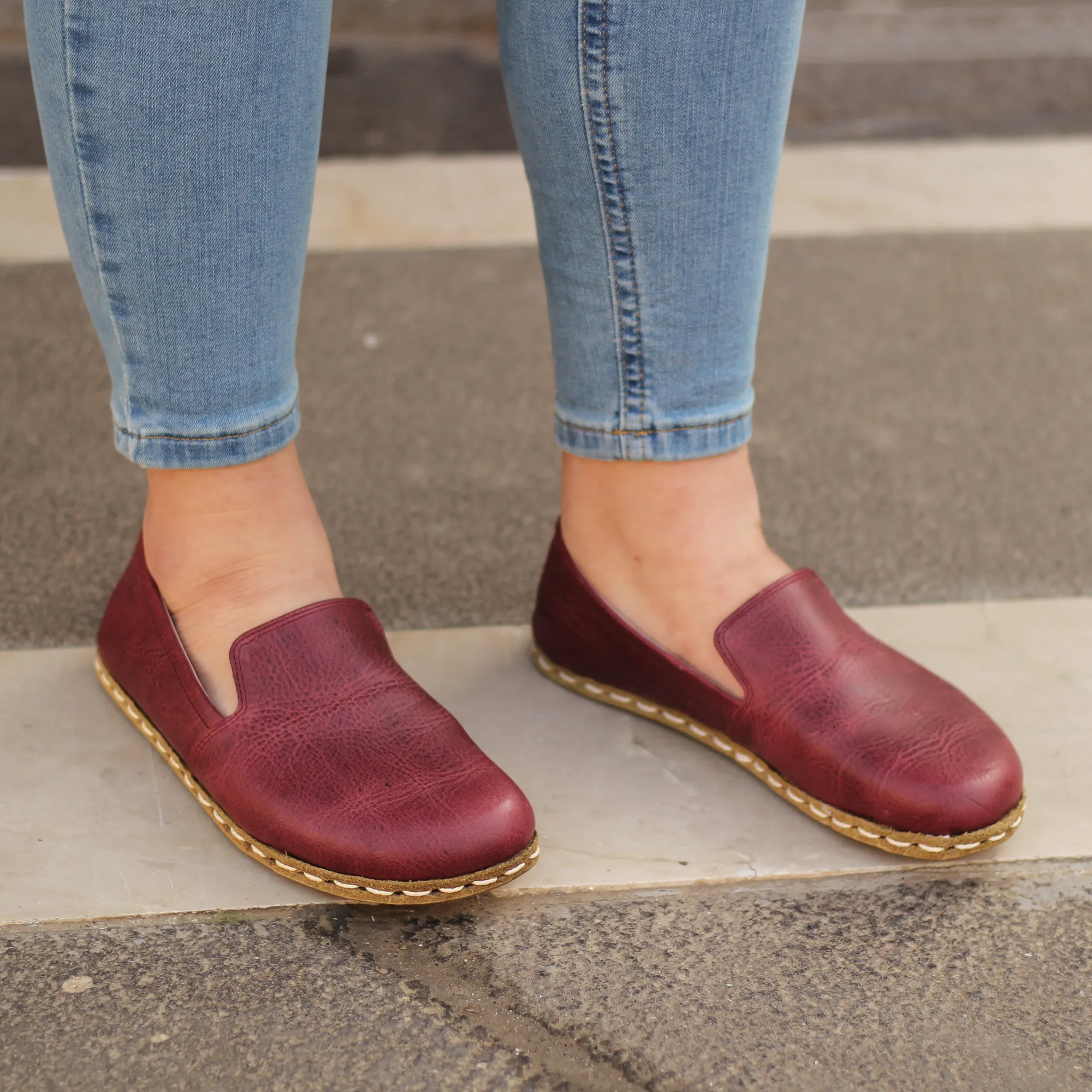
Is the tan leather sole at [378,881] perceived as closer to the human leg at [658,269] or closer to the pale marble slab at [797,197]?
the human leg at [658,269]

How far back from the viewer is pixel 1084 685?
0.90 metres

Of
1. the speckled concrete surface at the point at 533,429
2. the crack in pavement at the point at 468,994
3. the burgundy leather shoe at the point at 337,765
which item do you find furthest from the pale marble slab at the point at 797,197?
the crack in pavement at the point at 468,994

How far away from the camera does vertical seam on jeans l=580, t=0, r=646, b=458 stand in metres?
0.67

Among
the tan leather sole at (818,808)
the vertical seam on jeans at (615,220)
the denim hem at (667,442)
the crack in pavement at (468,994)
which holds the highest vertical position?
the vertical seam on jeans at (615,220)

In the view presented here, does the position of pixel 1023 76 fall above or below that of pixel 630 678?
above

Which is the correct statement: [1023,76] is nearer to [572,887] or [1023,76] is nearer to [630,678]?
[630,678]

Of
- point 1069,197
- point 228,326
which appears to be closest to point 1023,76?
point 1069,197

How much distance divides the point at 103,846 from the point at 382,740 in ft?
0.62

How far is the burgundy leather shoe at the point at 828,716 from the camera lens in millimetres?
723

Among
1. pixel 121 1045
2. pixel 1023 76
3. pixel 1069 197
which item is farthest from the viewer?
pixel 1023 76

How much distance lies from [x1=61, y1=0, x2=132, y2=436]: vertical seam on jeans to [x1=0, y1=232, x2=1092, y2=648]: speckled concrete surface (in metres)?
0.32

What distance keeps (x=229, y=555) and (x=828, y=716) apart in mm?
386

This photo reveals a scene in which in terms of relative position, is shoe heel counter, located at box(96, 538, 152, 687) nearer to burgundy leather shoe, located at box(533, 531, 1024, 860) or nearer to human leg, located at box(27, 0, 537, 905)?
human leg, located at box(27, 0, 537, 905)

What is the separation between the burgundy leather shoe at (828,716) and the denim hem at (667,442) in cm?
10
